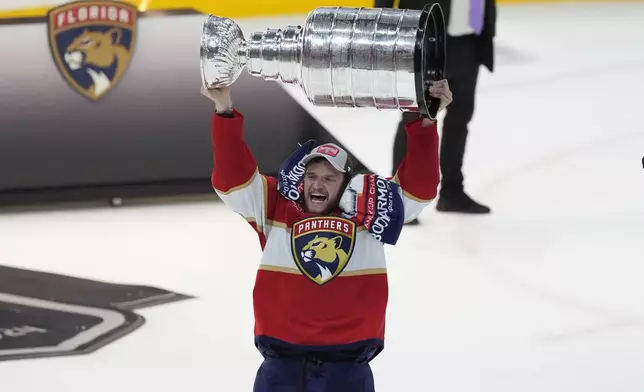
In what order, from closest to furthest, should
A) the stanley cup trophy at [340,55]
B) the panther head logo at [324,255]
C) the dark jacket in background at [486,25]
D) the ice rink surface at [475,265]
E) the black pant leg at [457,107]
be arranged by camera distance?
the stanley cup trophy at [340,55] → the panther head logo at [324,255] → the ice rink surface at [475,265] → the dark jacket in background at [486,25] → the black pant leg at [457,107]

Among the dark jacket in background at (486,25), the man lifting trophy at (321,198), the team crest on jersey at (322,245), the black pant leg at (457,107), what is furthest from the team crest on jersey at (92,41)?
the team crest on jersey at (322,245)

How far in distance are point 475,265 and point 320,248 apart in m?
1.96

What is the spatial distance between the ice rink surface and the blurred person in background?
117 mm

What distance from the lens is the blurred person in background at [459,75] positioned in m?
4.55

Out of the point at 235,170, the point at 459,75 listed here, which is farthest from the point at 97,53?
the point at 235,170

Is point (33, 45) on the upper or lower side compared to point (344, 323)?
upper

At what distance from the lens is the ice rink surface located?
10.7 feet

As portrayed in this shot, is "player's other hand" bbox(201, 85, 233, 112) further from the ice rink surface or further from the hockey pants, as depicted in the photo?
the ice rink surface

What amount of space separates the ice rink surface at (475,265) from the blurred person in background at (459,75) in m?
0.12

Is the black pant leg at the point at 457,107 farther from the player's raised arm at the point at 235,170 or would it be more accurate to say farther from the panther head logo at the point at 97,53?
the player's raised arm at the point at 235,170

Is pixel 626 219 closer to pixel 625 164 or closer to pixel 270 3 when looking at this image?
pixel 625 164

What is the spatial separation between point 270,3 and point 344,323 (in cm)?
374

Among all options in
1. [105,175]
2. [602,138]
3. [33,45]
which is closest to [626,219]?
[602,138]

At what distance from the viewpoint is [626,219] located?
15.3 ft
